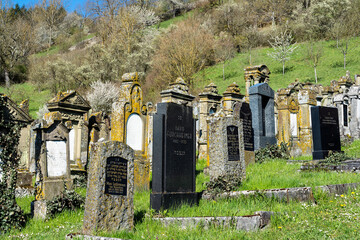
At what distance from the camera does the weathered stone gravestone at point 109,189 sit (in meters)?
5.46

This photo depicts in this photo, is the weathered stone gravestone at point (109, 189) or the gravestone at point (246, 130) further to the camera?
the gravestone at point (246, 130)

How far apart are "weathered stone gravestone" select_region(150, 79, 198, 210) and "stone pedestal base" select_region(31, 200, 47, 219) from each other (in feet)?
7.02

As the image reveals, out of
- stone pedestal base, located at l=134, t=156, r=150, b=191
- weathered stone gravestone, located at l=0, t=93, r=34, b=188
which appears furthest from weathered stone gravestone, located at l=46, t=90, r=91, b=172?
stone pedestal base, located at l=134, t=156, r=150, b=191

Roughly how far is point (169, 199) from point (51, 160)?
9.57 ft

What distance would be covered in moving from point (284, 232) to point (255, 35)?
45254mm

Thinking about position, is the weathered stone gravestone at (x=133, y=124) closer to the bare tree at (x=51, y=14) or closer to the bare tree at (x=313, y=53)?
the bare tree at (x=313, y=53)

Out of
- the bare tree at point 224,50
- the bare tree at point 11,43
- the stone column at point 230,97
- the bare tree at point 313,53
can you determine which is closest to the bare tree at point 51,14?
the bare tree at point 11,43

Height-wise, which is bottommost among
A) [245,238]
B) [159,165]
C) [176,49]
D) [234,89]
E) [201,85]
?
[245,238]

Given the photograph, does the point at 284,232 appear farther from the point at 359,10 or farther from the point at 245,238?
the point at 359,10

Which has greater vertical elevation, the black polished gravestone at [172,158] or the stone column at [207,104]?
the stone column at [207,104]

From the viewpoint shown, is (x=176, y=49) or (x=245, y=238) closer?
(x=245, y=238)

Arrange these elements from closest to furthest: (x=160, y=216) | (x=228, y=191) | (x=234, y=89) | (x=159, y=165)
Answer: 1. (x=160, y=216)
2. (x=159, y=165)
3. (x=228, y=191)
4. (x=234, y=89)

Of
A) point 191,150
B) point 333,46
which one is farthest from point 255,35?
point 191,150

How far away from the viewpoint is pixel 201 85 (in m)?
37.4
